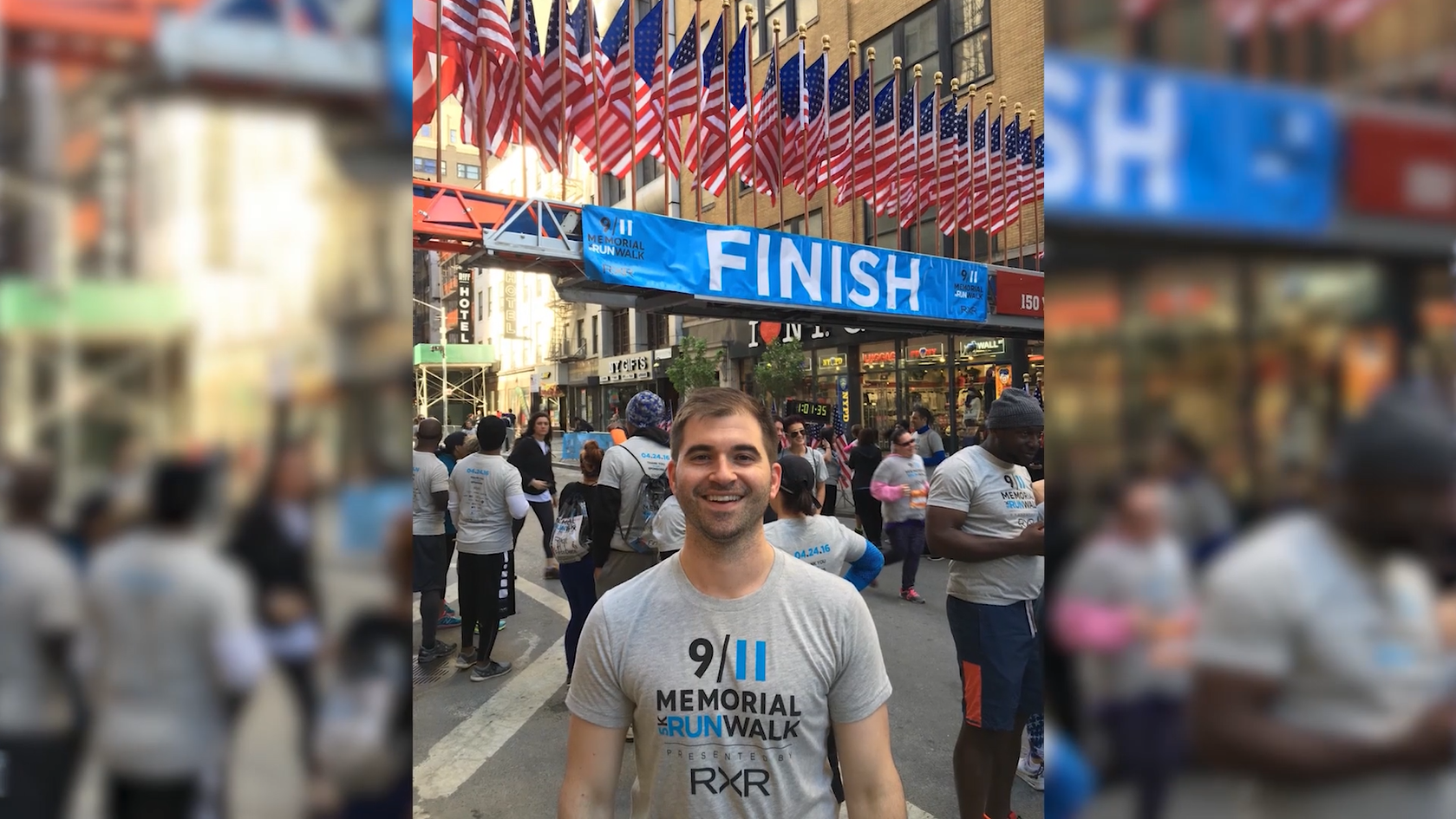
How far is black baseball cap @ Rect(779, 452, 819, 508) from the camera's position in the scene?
347 centimetres

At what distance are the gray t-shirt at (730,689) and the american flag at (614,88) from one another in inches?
301

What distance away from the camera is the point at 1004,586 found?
309cm

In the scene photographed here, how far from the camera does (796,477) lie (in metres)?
3.51

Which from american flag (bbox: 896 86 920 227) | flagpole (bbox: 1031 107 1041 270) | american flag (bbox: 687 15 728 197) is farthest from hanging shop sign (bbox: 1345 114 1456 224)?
flagpole (bbox: 1031 107 1041 270)

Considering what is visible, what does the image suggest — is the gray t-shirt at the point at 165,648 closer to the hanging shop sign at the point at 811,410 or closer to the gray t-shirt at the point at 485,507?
the gray t-shirt at the point at 485,507

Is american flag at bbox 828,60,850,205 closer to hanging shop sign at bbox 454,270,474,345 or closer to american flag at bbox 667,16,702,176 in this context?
american flag at bbox 667,16,702,176

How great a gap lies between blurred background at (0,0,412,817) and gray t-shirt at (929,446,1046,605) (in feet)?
9.62

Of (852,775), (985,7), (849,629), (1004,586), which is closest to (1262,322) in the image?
(849,629)

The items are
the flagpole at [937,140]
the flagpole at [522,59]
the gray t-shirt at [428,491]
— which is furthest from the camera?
the flagpole at [937,140]

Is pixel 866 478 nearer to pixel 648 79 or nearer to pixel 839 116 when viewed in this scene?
pixel 648 79

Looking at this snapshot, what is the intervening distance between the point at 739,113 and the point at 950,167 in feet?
12.6

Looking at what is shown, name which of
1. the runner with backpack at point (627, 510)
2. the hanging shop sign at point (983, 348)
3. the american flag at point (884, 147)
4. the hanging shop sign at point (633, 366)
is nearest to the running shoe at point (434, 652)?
the runner with backpack at point (627, 510)

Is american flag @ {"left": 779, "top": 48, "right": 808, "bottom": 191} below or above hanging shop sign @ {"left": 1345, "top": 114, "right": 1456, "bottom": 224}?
above

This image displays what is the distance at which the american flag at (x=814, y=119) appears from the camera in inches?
419
